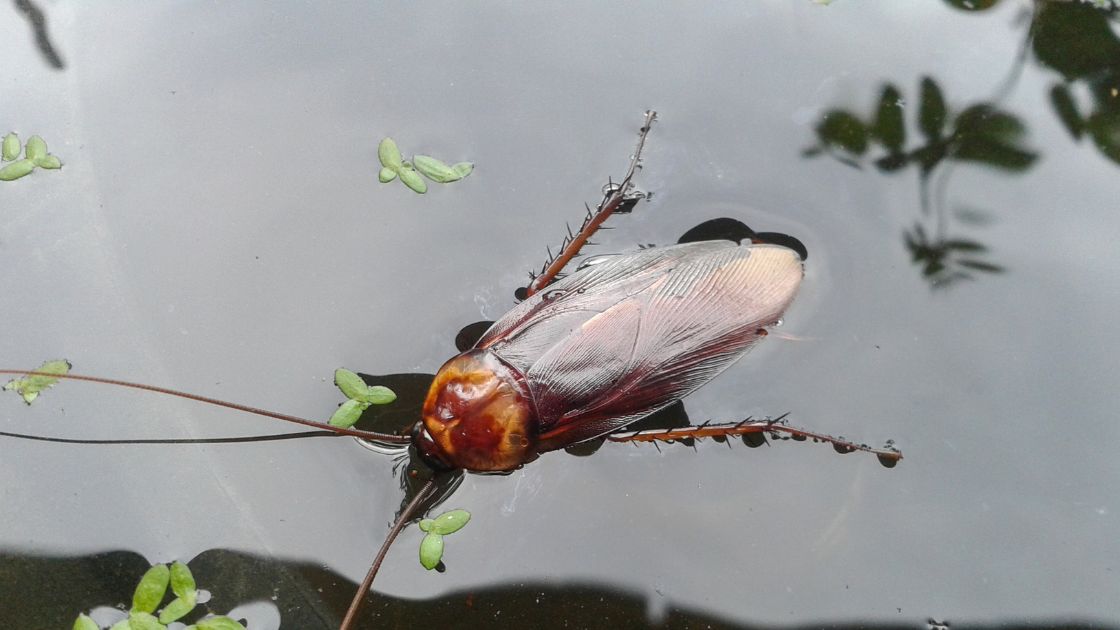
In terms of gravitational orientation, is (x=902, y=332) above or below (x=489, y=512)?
above

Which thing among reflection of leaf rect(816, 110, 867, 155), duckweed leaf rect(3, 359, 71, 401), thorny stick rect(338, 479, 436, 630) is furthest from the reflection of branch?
reflection of leaf rect(816, 110, 867, 155)

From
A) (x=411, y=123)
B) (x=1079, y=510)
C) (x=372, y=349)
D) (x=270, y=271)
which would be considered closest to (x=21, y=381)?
(x=270, y=271)

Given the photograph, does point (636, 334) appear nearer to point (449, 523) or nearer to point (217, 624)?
point (449, 523)

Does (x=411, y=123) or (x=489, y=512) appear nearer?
(x=489, y=512)

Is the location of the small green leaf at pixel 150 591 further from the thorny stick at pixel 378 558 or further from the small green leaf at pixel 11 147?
the small green leaf at pixel 11 147

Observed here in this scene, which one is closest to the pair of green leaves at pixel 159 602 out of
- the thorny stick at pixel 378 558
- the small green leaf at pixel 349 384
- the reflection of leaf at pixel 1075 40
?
the thorny stick at pixel 378 558

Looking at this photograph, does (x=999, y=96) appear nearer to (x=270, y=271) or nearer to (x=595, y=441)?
(x=595, y=441)
